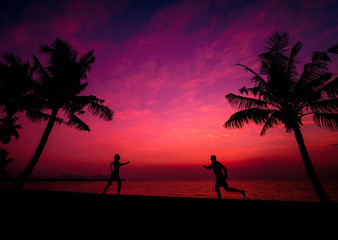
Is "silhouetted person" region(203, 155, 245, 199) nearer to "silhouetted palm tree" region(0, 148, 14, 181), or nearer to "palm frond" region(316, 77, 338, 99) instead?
"palm frond" region(316, 77, 338, 99)

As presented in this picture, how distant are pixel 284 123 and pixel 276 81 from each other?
8.21ft

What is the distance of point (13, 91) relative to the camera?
12.7m

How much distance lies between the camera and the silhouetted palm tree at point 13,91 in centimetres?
1005

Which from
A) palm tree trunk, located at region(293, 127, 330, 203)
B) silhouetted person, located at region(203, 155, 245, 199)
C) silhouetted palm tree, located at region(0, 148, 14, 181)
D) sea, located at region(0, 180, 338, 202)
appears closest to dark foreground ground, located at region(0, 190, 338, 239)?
silhouetted person, located at region(203, 155, 245, 199)

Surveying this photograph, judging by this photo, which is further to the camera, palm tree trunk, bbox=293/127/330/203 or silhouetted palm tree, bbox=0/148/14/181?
silhouetted palm tree, bbox=0/148/14/181

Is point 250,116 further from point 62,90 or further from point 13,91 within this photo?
point 13,91

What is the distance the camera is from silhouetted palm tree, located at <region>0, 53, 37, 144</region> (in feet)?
33.0

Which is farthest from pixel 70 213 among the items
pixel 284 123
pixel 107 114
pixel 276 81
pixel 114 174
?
pixel 276 81

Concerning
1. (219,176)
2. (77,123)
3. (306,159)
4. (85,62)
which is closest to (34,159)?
(77,123)

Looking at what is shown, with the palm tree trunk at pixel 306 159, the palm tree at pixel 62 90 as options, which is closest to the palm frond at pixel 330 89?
the palm tree trunk at pixel 306 159

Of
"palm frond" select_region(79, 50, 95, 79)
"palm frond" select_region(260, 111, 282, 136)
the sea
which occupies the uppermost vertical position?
"palm frond" select_region(79, 50, 95, 79)

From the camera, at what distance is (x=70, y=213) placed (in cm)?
395

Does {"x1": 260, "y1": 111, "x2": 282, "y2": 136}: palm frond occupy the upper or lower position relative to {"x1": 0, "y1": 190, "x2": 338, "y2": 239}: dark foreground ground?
upper

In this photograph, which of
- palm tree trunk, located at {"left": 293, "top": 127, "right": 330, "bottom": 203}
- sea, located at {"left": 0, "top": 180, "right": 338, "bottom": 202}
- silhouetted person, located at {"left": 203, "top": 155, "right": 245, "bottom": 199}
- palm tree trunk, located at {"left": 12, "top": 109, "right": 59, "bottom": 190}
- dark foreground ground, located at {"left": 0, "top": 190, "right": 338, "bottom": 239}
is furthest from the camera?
sea, located at {"left": 0, "top": 180, "right": 338, "bottom": 202}
